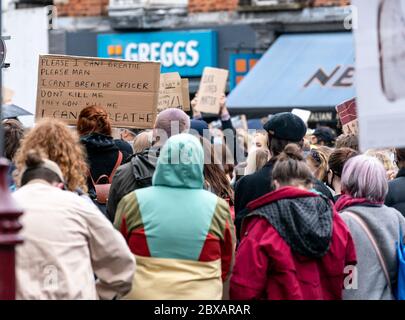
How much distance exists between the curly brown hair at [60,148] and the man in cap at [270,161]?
1387 millimetres

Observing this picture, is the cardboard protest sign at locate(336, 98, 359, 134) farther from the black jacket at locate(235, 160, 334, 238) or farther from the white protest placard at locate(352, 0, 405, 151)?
the white protest placard at locate(352, 0, 405, 151)

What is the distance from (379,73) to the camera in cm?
531

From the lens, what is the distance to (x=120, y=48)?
24016 mm

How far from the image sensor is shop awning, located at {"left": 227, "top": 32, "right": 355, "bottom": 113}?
20875 millimetres

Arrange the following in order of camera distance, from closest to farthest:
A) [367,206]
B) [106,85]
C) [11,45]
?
[367,206], [106,85], [11,45]

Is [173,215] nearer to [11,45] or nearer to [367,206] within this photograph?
[367,206]

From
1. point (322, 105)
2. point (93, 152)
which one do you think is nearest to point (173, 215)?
point (93, 152)

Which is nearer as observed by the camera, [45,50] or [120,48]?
[45,50]

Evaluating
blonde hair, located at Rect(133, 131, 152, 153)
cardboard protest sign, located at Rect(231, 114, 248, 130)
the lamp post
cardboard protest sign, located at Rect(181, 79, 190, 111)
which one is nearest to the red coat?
the lamp post

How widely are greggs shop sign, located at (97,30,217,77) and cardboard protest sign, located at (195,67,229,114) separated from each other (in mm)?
7795

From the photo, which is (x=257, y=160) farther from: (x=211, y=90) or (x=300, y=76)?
(x=300, y=76)

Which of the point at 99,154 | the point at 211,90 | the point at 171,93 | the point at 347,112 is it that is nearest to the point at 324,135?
the point at 211,90

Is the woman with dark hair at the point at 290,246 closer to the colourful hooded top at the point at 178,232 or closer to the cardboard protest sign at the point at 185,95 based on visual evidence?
the colourful hooded top at the point at 178,232
